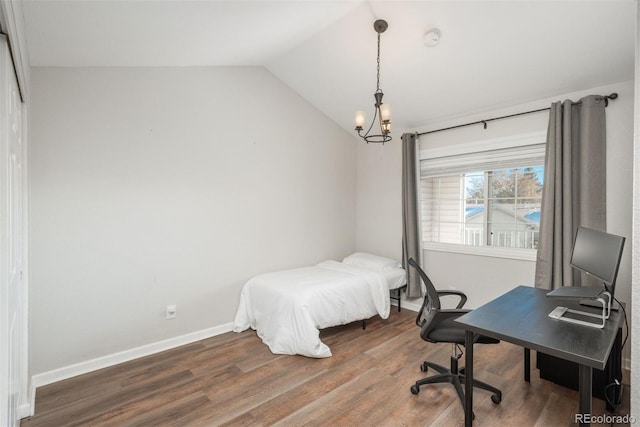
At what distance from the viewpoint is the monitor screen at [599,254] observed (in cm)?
192

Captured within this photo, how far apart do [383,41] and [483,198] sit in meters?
2.09

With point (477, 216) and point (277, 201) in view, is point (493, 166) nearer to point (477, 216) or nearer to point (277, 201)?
point (477, 216)

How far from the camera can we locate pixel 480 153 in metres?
3.57

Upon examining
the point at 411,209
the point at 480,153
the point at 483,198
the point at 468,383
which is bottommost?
the point at 468,383

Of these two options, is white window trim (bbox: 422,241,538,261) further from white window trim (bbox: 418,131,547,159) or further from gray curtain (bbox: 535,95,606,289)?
white window trim (bbox: 418,131,547,159)

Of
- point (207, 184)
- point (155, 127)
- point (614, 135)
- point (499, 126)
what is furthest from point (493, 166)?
point (155, 127)

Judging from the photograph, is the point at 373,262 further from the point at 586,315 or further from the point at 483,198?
the point at 586,315

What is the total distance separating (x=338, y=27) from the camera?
2.91 m

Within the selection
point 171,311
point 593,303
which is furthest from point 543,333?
point 171,311

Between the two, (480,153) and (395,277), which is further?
(395,277)

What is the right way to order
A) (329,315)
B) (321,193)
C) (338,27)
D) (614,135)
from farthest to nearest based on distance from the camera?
(321,193), (329,315), (338,27), (614,135)

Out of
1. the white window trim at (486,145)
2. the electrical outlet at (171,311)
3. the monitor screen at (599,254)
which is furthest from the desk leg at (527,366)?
the electrical outlet at (171,311)

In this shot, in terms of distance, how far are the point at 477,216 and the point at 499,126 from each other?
3.39 feet

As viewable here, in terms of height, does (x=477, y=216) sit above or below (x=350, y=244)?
above
